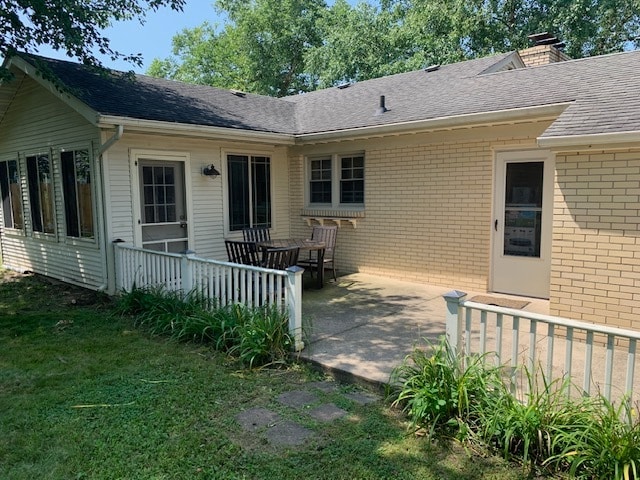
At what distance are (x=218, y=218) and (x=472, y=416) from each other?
6712 mm

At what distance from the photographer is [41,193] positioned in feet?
29.4

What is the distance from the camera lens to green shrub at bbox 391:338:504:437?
10.3 feet

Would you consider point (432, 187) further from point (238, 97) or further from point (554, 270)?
point (238, 97)

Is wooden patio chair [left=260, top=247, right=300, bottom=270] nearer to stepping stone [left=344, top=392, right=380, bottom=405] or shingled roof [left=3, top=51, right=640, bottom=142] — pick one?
shingled roof [left=3, top=51, right=640, bottom=142]

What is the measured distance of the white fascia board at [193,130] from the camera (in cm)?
670

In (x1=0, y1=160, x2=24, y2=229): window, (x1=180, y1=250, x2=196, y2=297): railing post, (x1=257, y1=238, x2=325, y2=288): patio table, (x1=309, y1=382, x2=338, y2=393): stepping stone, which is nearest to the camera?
(x1=309, y1=382, x2=338, y2=393): stepping stone

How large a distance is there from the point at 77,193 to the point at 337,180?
16.1 ft

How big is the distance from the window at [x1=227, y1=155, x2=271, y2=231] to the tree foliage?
14.0 meters

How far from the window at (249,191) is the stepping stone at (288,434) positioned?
6156 millimetres

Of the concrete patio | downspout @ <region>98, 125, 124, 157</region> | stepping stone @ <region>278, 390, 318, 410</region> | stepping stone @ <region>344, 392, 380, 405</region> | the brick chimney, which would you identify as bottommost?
stepping stone @ <region>278, 390, 318, 410</region>

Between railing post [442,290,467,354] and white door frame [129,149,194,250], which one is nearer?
railing post [442,290,467,354]

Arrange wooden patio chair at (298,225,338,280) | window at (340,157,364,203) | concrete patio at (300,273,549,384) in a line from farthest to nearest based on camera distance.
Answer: window at (340,157,364,203) → wooden patio chair at (298,225,338,280) → concrete patio at (300,273,549,384)

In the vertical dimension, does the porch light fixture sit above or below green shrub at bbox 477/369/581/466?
above

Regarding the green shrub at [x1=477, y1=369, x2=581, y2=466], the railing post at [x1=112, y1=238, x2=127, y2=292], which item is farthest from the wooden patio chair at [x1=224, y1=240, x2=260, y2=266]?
the green shrub at [x1=477, y1=369, x2=581, y2=466]
